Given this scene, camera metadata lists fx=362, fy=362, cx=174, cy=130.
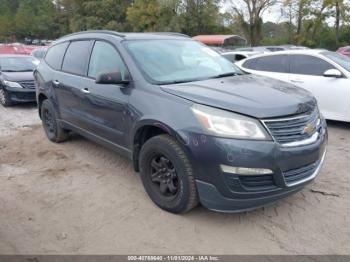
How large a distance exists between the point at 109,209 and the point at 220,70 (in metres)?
2.06

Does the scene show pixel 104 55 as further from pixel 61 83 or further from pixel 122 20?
pixel 122 20

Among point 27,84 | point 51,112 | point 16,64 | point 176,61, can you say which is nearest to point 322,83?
point 176,61

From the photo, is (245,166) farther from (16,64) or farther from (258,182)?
(16,64)

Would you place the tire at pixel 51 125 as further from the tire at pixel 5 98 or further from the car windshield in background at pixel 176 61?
the tire at pixel 5 98

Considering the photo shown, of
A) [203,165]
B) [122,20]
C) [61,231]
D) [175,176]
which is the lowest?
[61,231]

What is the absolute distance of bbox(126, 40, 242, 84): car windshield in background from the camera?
3926 millimetres

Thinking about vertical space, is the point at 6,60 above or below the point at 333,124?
above

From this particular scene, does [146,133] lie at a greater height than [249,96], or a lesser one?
lesser

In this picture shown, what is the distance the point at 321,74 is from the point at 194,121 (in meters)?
4.59

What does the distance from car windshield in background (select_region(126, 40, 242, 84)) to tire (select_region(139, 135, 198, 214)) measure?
730mm

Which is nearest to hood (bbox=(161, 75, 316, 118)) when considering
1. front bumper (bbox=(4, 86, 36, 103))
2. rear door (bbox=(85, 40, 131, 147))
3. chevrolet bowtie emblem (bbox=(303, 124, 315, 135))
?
chevrolet bowtie emblem (bbox=(303, 124, 315, 135))

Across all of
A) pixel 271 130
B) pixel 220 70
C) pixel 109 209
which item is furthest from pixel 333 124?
pixel 109 209

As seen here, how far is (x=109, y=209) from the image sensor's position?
12.4ft

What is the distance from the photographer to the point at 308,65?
7090 mm
